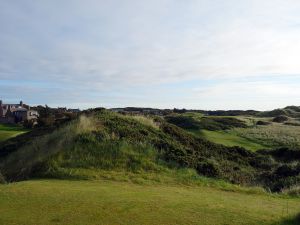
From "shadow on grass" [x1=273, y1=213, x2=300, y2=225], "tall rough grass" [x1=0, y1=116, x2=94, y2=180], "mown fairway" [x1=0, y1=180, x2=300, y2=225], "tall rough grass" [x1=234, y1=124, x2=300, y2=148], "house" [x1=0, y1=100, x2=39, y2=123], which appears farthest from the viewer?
"house" [x1=0, y1=100, x2=39, y2=123]

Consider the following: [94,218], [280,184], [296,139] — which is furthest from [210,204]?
[296,139]

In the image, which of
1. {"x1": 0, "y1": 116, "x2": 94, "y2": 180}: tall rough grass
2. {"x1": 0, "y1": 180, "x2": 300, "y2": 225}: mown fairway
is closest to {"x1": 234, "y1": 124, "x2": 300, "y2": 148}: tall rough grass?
{"x1": 0, "y1": 116, "x2": 94, "y2": 180}: tall rough grass

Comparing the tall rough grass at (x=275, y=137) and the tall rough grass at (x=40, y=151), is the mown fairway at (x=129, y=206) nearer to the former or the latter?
the tall rough grass at (x=40, y=151)

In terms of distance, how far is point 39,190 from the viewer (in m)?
14.5

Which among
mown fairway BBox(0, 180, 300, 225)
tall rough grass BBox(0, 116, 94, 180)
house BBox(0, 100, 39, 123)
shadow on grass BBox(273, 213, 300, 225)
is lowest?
shadow on grass BBox(273, 213, 300, 225)

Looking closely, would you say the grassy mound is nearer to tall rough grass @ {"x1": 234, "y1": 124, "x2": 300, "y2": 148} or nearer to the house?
tall rough grass @ {"x1": 234, "y1": 124, "x2": 300, "y2": 148}

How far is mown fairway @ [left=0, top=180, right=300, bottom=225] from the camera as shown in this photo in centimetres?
1119

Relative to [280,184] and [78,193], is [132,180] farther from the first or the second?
[280,184]

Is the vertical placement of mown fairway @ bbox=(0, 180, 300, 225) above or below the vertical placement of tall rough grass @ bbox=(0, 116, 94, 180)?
below

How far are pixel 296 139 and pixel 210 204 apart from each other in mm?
38479

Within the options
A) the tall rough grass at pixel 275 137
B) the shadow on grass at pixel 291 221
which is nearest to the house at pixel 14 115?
the tall rough grass at pixel 275 137

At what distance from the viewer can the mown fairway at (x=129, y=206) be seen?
36.7ft

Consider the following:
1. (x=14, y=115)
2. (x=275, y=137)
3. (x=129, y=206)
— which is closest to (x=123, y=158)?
(x=129, y=206)

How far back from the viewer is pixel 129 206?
41.0 feet
